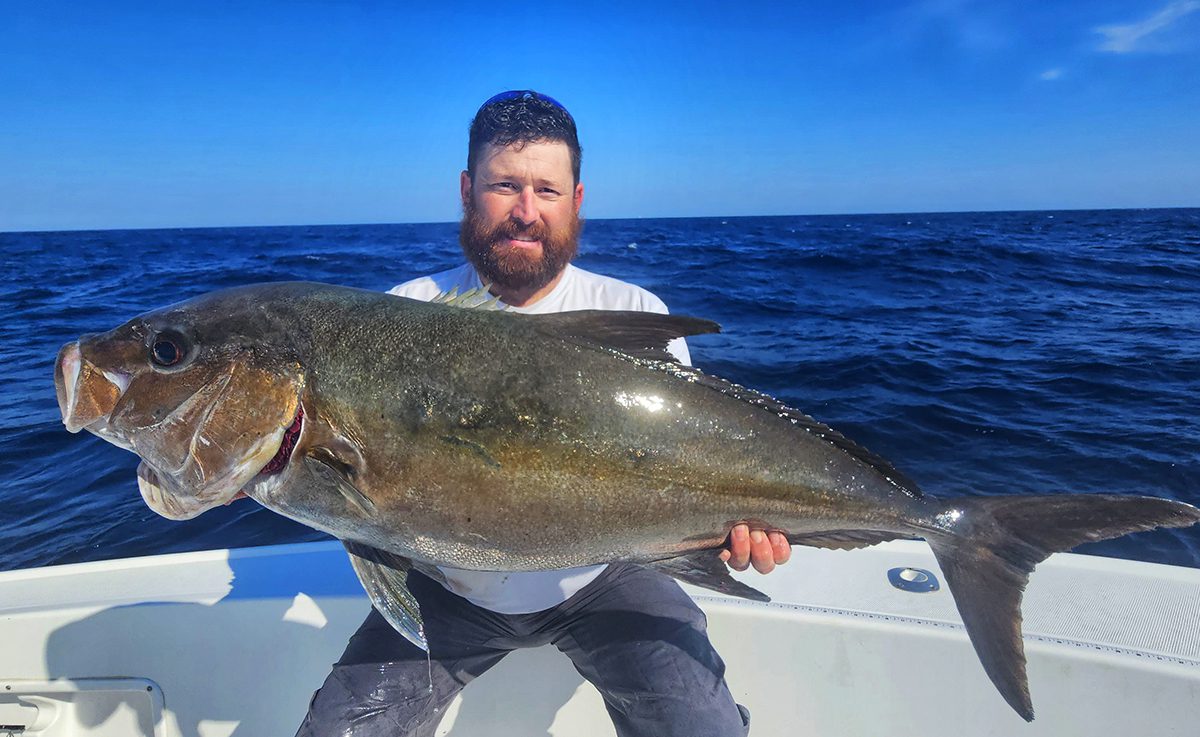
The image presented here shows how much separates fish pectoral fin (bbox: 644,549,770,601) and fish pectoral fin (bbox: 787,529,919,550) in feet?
0.81

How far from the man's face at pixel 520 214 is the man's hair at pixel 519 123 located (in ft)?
0.13

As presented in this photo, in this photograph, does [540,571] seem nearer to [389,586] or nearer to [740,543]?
[389,586]

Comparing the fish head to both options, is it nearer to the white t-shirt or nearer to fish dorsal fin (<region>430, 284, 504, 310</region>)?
fish dorsal fin (<region>430, 284, 504, 310</region>)

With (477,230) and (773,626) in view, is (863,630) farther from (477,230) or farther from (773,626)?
(477,230)

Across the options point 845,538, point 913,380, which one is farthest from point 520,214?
point 913,380

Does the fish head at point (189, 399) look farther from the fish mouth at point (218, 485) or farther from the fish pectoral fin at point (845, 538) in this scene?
the fish pectoral fin at point (845, 538)

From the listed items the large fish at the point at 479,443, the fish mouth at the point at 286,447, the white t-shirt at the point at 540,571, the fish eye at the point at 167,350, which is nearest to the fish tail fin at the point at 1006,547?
the large fish at the point at 479,443

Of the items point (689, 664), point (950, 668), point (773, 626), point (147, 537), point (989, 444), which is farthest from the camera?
point (989, 444)

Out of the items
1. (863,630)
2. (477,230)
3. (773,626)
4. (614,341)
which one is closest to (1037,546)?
(863,630)

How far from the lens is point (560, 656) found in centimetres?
333

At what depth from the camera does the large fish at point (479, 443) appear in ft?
6.75

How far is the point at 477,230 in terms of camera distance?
3.35 m

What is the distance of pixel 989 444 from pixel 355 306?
8983mm

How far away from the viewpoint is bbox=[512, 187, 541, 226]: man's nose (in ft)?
10.7
